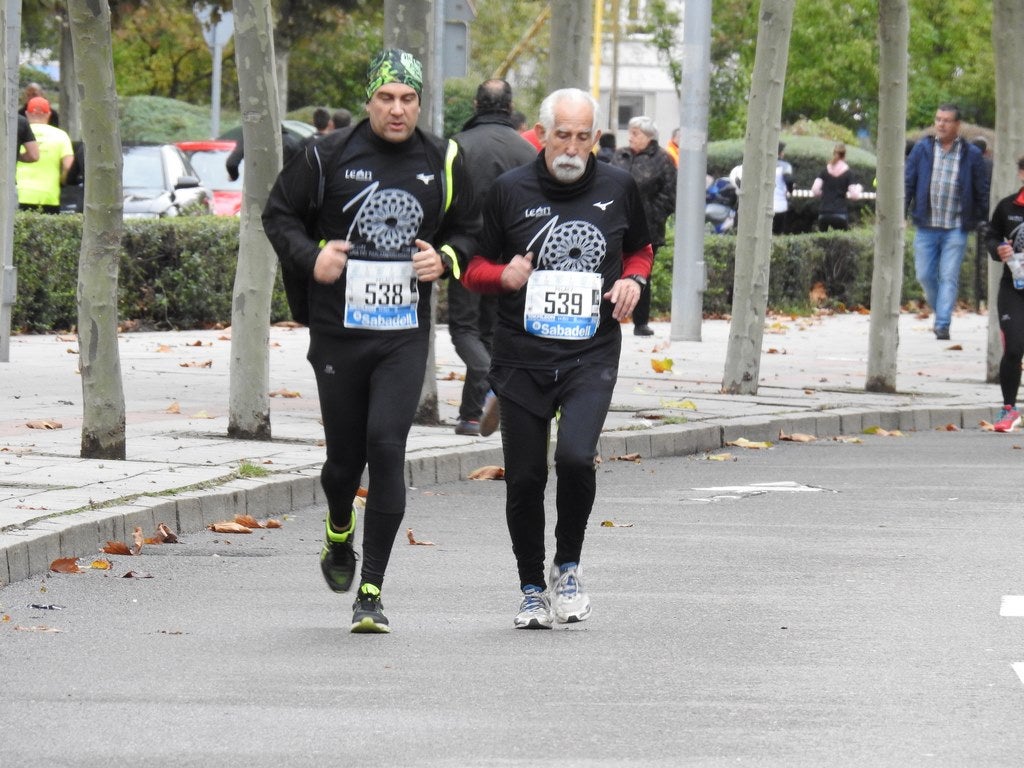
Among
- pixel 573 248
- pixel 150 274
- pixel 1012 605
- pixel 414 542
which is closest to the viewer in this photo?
pixel 573 248

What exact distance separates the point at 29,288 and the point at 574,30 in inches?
228

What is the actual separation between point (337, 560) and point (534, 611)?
29.0 inches

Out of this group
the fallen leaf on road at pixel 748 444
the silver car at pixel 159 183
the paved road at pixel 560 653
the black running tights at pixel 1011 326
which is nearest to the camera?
the paved road at pixel 560 653

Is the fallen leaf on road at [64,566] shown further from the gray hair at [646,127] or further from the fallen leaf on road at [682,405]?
the gray hair at [646,127]

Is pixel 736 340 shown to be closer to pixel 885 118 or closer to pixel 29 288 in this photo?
pixel 885 118

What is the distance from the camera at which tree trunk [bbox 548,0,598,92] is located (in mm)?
14781

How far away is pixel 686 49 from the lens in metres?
20.6

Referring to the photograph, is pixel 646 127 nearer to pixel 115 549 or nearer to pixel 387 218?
pixel 115 549

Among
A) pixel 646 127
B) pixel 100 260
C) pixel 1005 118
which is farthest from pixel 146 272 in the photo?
pixel 100 260

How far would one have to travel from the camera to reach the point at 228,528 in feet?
31.2

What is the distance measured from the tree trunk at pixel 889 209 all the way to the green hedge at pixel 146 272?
653cm

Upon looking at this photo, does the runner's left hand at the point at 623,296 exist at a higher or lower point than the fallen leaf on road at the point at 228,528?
higher

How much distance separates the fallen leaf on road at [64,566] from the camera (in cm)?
827

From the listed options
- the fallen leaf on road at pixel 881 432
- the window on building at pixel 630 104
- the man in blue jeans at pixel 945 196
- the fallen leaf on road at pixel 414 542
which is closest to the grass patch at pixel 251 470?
the fallen leaf on road at pixel 414 542
